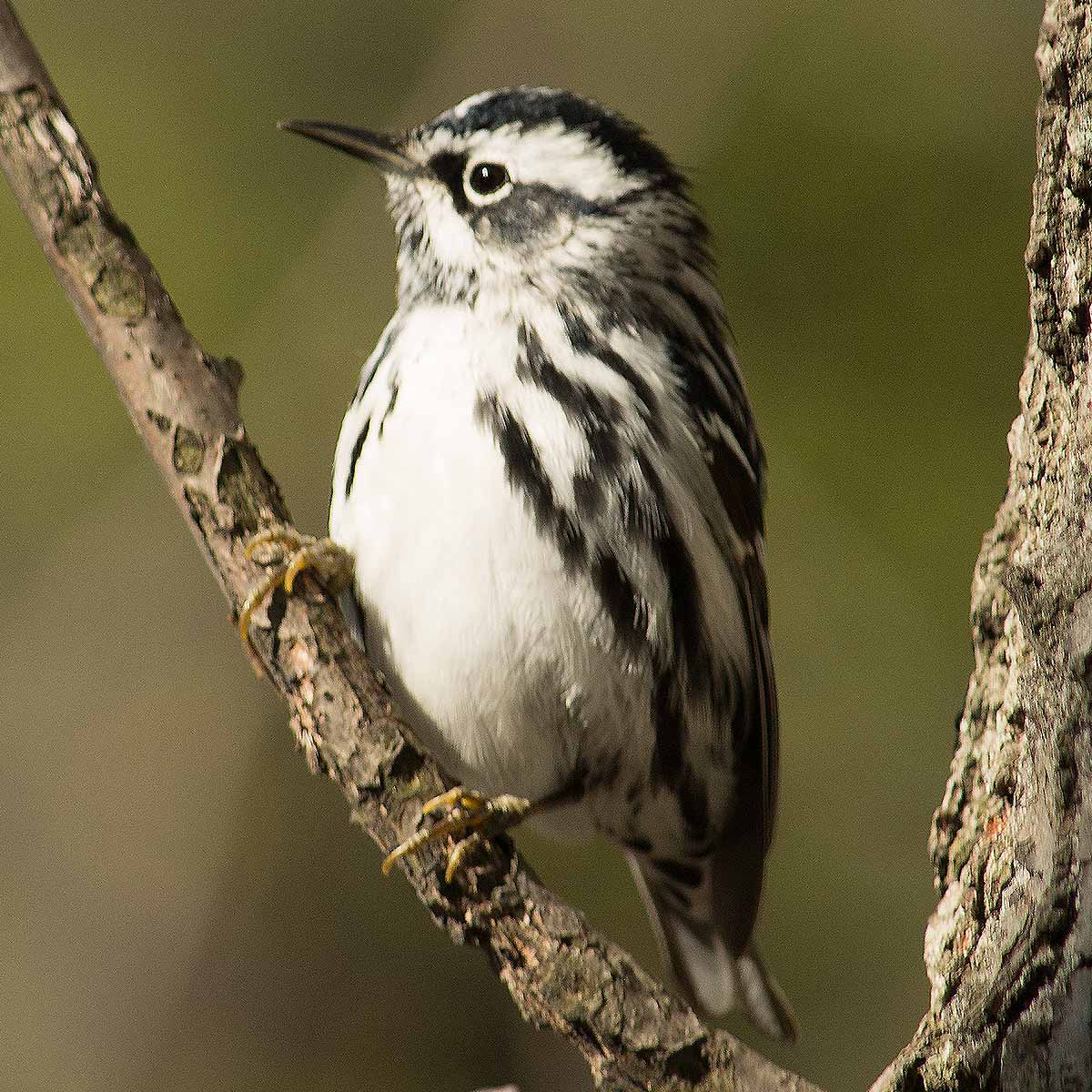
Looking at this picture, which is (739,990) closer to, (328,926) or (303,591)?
(328,926)

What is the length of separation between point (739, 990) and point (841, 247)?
2.08 metres

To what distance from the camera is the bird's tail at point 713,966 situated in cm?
354

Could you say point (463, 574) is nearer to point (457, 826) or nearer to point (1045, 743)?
point (457, 826)

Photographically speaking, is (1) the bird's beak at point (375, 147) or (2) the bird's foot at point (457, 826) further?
(1) the bird's beak at point (375, 147)

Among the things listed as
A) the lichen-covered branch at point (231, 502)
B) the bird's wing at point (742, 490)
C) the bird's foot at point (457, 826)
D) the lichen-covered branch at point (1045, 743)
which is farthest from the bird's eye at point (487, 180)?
the bird's foot at point (457, 826)

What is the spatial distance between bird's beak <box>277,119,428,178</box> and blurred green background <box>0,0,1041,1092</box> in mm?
745

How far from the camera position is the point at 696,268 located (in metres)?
3.07

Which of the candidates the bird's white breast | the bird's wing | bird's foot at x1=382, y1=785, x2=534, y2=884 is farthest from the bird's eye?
bird's foot at x1=382, y1=785, x2=534, y2=884

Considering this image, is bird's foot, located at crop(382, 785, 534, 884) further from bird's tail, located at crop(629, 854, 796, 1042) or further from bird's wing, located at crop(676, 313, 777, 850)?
bird's tail, located at crop(629, 854, 796, 1042)

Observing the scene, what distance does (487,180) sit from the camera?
298 centimetres

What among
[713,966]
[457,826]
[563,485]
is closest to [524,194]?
[563,485]

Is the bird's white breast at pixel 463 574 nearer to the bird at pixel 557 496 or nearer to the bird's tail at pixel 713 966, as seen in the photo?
the bird at pixel 557 496

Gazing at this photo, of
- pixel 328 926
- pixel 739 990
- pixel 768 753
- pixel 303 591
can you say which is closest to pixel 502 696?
pixel 303 591

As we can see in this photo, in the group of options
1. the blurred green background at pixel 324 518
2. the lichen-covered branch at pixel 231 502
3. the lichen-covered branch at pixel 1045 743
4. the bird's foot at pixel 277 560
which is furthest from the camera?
the blurred green background at pixel 324 518
